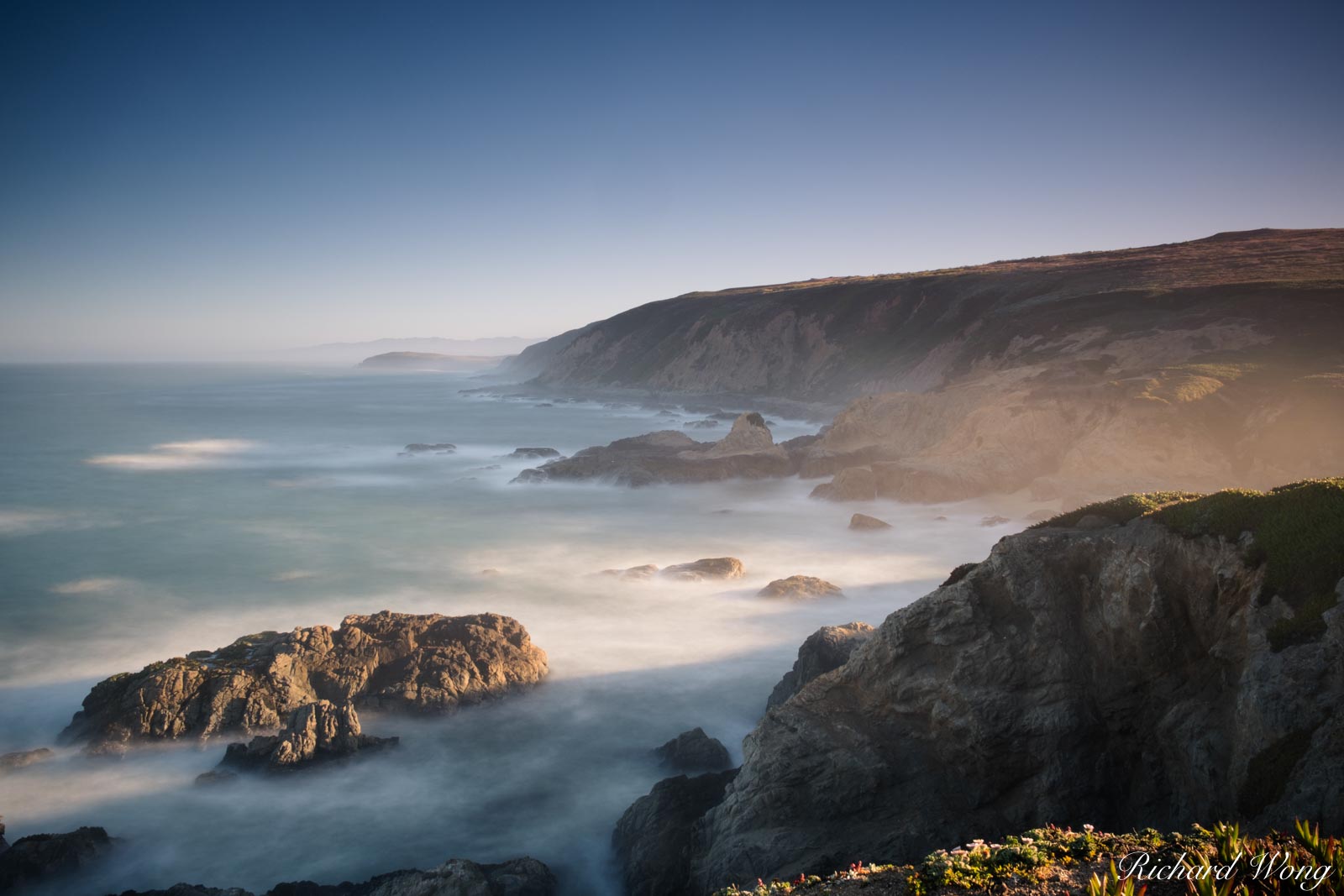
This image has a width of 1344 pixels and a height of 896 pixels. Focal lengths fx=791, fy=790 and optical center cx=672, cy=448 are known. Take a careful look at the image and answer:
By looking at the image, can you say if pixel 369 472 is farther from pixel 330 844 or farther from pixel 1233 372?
pixel 1233 372

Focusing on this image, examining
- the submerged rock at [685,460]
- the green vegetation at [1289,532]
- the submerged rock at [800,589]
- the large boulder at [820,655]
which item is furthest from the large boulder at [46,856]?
the submerged rock at [685,460]

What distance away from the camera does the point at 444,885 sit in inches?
461

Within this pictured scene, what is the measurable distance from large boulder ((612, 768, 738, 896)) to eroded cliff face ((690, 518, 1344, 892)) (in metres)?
0.60

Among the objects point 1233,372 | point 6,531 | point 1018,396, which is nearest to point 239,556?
point 6,531

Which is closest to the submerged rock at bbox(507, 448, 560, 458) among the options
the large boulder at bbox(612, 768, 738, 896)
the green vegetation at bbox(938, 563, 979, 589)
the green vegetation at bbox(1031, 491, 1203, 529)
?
the large boulder at bbox(612, 768, 738, 896)

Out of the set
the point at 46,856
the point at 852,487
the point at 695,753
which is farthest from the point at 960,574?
the point at 852,487

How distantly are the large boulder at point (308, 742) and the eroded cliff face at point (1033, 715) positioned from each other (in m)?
8.54

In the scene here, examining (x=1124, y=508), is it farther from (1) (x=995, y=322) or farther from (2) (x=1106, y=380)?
(1) (x=995, y=322)

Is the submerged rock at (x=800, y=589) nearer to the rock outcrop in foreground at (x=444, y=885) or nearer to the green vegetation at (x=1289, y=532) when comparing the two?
the rock outcrop in foreground at (x=444, y=885)

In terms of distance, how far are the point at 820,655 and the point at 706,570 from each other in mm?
12228

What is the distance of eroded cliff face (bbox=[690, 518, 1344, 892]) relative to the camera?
9.80 m

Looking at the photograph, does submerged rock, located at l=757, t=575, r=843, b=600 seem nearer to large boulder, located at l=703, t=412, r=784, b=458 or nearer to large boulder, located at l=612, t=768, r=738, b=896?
large boulder, located at l=612, t=768, r=738, b=896

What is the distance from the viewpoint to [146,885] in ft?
45.8

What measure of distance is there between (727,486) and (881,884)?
38.7 m
